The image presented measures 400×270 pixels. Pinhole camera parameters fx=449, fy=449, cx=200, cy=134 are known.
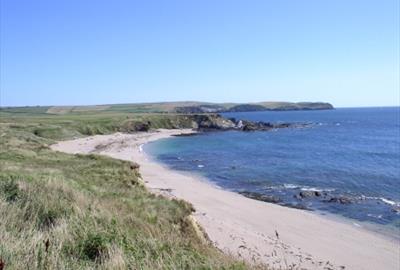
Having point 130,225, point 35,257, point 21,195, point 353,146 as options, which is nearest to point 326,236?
point 130,225

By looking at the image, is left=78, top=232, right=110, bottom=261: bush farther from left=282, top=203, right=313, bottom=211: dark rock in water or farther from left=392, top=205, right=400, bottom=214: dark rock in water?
left=392, top=205, right=400, bottom=214: dark rock in water

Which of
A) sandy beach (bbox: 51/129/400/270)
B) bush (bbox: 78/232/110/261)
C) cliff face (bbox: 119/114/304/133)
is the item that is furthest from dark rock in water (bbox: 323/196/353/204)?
cliff face (bbox: 119/114/304/133)

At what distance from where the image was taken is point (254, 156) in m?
61.6

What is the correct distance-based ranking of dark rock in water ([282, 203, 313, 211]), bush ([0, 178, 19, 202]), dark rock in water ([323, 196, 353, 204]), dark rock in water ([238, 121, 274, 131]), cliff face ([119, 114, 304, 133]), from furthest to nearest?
dark rock in water ([238, 121, 274, 131]), cliff face ([119, 114, 304, 133]), dark rock in water ([323, 196, 353, 204]), dark rock in water ([282, 203, 313, 211]), bush ([0, 178, 19, 202])

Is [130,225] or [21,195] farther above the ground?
[21,195]

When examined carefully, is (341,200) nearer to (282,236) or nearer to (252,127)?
(282,236)

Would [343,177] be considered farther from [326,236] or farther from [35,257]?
[35,257]

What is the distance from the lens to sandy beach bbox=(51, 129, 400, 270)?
19969 millimetres

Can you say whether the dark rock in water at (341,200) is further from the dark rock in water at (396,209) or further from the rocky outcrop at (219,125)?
the rocky outcrop at (219,125)

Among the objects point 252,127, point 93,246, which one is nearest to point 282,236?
point 93,246

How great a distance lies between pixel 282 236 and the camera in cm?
2406

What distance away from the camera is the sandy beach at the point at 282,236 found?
19969 mm

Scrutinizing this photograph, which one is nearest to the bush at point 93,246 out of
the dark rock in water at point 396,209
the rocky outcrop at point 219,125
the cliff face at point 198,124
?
the dark rock in water at point 396,209

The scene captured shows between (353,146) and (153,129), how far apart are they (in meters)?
51.1
